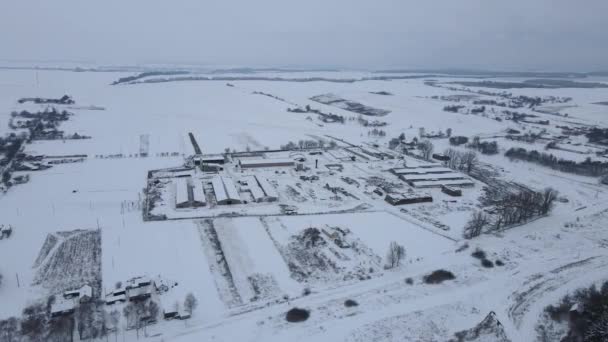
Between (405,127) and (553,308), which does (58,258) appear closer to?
(553,308)

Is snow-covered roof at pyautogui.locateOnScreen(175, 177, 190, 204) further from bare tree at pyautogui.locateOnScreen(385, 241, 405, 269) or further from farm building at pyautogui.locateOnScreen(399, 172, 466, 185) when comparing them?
farm building at pyautogui.locateOnScreen(399, 172, 466, 185)

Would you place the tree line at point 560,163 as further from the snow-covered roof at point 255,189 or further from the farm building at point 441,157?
the snow-covered roof at point 255,189

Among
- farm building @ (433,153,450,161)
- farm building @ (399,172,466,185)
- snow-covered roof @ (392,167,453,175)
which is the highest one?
farm building @ (433,153,450,161)

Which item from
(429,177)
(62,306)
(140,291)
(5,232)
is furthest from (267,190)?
(5,232)

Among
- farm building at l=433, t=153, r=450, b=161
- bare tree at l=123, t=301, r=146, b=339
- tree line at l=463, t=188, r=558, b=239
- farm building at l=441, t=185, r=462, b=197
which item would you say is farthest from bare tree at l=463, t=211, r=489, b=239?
bare tree at l=123, t=301, r=146, b=339

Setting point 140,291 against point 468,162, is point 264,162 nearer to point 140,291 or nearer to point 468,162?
point 468,162

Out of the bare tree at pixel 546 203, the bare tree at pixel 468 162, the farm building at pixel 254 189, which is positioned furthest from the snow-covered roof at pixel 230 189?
the bare tree at pixel 468 162
